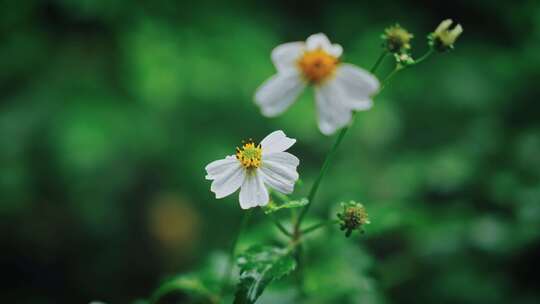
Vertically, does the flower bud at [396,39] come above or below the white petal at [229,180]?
above

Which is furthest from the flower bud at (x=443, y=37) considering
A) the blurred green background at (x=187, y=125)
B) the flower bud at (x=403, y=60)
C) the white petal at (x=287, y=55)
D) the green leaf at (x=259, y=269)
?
the blurred green background at (x=187, y=125)

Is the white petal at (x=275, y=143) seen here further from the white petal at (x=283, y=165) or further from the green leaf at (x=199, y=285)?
the green leaf at (x=199, y=285)

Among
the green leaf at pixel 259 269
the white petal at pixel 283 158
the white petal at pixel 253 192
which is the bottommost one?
the green leaf at pixel 259 269

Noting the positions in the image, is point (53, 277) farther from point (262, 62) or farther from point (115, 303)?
point (262, 62)

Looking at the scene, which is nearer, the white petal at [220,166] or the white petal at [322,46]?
the white petal at [322,46]

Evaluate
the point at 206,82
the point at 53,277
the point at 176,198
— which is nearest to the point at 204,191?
the point at 176,198

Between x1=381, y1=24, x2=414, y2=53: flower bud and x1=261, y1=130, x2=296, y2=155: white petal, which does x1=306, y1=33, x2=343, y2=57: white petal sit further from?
x1=261, y1=130, x2=296, y2=155: white petal

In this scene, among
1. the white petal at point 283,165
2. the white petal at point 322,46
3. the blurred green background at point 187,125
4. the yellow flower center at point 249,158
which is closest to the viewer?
the white petal at point 322,46
